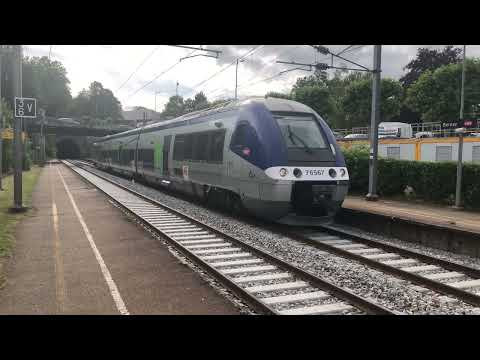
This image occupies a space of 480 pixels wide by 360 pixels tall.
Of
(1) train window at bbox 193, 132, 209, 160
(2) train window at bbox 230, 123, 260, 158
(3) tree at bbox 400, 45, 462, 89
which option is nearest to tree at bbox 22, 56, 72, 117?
(3) tree at bbox 400, 45, 462, 89

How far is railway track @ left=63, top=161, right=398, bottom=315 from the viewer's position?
19.1 ft

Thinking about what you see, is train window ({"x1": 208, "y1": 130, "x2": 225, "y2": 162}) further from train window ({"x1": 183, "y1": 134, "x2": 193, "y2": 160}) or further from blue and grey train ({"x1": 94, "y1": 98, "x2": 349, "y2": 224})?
train window ({"x1": 183, "y1": 134, "x2": 193, "y2": 160})

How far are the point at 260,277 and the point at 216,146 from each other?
692cm

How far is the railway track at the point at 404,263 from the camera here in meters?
6.73

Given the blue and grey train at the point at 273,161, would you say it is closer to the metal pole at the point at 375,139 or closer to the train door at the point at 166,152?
the train door at the point at 166,152

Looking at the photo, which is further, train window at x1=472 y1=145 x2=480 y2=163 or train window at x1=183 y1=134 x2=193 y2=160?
train window at x1=472 y1=145 x2=480 y2=163

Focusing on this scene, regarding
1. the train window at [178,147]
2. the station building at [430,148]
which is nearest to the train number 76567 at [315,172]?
the train window at [178,147]

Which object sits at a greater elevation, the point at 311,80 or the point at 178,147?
the point at 311,80

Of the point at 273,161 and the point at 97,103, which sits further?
the point at 97,103

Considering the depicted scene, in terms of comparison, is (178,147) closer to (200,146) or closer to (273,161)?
(200,146)

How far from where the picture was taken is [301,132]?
37.4 feet

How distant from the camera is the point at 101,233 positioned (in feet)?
35.6

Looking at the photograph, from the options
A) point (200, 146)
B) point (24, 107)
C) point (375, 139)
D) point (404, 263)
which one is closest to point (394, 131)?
point (375, 139)

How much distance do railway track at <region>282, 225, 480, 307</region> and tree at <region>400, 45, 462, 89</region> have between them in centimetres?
4969
